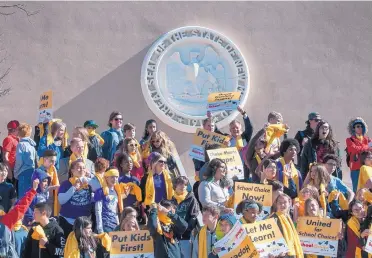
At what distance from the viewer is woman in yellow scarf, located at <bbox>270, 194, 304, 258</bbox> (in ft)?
35.4

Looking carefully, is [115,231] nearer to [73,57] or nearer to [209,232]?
[209,232]

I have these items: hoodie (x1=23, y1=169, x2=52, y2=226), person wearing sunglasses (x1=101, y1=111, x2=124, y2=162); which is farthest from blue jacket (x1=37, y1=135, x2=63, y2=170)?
hoodie (x1=23, y1=169, x2=52, y2=226)

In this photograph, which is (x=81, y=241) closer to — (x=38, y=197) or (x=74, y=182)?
(x=74, y=182)

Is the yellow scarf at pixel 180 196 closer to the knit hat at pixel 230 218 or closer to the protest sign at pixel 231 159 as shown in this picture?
the protest sign at pixel 231 159

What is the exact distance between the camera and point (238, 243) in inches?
400

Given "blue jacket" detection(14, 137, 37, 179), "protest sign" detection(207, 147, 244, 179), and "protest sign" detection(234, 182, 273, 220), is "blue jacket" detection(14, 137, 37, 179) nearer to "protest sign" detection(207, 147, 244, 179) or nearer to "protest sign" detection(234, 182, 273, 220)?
"protest sign" detection(207, 147, 244, 179)

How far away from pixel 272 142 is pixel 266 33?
370 cm

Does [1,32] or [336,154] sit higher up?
[1,32]

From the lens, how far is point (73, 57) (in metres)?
16.6

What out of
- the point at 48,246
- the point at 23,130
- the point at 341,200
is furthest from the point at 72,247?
the point at 341,200

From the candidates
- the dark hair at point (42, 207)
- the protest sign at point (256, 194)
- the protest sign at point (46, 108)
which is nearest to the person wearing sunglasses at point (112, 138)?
the protest sign at point (46, 108)

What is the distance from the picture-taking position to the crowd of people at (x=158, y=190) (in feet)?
35.4

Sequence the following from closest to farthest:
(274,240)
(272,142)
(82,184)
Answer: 1. (274,240)
2. (82,184)
3. (272,142)

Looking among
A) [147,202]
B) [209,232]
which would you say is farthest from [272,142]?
[209,232]
